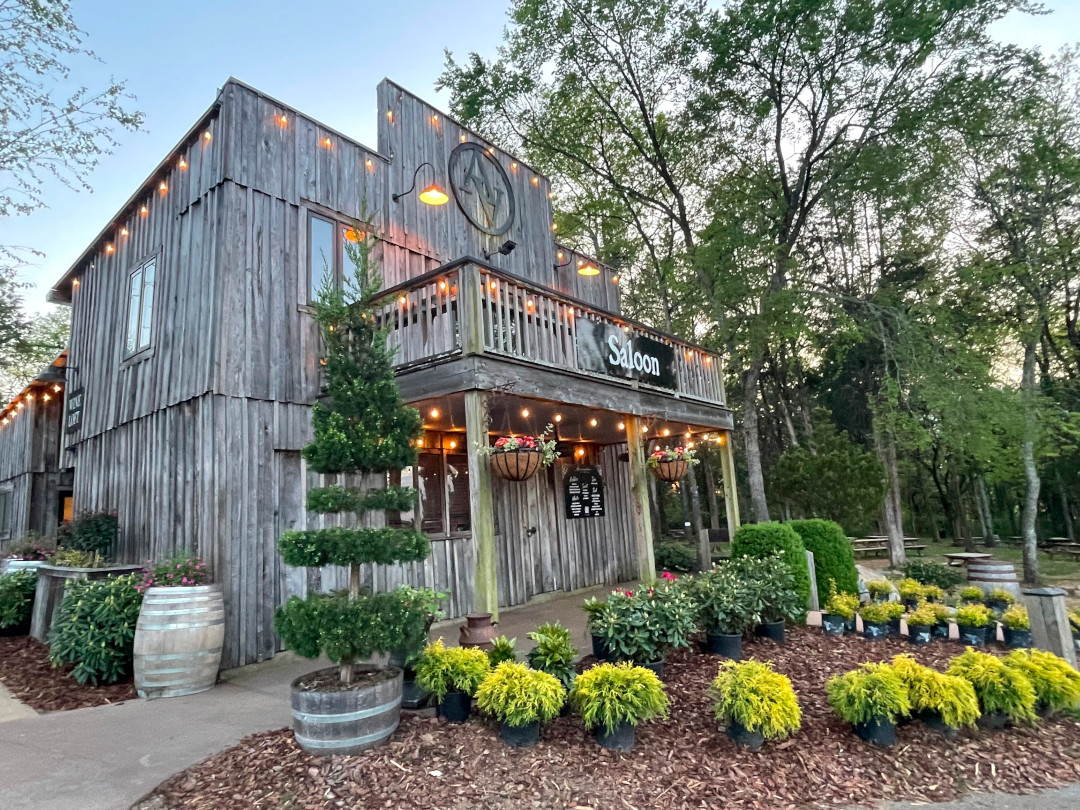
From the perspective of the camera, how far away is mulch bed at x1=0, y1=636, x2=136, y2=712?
5.02 meters

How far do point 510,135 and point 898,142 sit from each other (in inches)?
390

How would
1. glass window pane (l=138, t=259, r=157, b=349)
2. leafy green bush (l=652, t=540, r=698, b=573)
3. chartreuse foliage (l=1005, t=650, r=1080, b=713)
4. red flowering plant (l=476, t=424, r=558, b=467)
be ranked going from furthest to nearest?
leafy green bush (l=652, t=540, r=698, b=573) < glass window pane (l=138, t=259, r=157, b=349) < red flowering plant (l=476, t=424, r=558, b=467) < chartreuse foliage (l=1005, t=650, r=1080, b=713)

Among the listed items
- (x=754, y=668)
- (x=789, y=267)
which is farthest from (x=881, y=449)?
(x=754, y=668)

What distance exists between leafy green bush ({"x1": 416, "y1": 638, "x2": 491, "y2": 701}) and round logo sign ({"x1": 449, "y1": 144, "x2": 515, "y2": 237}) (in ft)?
24.5

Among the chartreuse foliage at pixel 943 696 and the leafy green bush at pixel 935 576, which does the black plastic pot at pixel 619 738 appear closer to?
the chartreuse foliage at pixel 943 696

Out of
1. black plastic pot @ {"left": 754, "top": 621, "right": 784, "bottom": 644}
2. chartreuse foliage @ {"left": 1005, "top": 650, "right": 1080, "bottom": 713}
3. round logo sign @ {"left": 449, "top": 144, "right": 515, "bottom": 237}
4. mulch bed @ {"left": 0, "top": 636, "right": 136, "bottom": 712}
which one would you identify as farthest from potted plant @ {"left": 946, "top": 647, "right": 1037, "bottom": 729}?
round logo sign @ {"left": 449, "top": 144, "right": 515, "bottom": 237}

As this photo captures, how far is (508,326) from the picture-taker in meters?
5.94

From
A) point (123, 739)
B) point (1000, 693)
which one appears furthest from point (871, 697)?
point (123, 739)

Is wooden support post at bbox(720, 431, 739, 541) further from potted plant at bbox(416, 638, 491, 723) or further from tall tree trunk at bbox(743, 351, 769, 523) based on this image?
potted plant at bbox(416, 638, 491, 723)

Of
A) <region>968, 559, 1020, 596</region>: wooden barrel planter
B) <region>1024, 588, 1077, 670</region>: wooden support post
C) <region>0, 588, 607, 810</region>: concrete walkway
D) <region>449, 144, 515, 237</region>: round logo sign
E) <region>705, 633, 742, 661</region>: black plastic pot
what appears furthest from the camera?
<region>449, 144, 515, 237</region>: round logo sign

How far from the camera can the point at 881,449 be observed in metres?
15.8

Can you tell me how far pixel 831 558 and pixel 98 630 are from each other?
8058 millimetres

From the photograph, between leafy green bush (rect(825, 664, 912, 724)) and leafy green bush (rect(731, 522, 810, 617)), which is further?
leafy green bush (rect(731, 522, 810, 617))

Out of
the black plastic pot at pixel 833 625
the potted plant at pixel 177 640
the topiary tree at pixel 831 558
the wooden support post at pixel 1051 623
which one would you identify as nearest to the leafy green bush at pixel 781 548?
the black plastic pot at pixel 833 625
